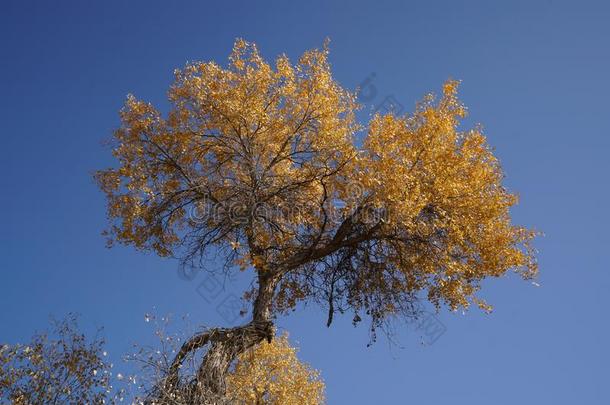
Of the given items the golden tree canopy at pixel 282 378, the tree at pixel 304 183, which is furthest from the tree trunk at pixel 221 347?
the golden tree canopy at pixel 282 378

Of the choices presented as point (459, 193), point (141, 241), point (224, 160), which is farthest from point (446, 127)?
point (141, 241)

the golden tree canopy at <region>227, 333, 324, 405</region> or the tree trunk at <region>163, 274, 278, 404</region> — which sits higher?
the golden tree canopy at <region>227, 333, 324, 405</region>

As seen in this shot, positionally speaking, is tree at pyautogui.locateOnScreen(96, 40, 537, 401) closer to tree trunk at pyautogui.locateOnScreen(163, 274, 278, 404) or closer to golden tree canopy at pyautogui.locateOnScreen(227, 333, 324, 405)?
tree trunk at pyautogui.locateOnScreen(163, 274, 278, 404)

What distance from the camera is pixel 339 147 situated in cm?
1531

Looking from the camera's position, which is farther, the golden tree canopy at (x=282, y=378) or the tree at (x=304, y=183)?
the golden tree canopy at (x=282, y=378)

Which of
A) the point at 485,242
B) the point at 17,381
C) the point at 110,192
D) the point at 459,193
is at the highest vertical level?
the point at 110,192

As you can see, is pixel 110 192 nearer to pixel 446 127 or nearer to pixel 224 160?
pixel 224 160

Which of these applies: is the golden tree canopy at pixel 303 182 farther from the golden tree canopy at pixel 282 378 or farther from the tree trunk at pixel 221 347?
the golden tree canopy at pixel 282 378

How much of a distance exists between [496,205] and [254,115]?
6891 mm

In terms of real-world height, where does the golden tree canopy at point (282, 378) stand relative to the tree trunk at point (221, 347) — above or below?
above

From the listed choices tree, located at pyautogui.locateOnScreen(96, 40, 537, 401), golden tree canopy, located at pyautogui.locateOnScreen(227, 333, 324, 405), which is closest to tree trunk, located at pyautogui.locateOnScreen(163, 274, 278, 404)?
tree, located at pyautogui.locateOnScreen(96, 40, 537, 401)

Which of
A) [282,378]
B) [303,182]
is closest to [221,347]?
[303,182]

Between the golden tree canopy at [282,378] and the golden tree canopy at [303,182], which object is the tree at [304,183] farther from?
the golden tree canopy at [282,378]

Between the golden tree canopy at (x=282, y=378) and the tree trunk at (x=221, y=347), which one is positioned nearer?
the tree trunk at (x=221, y=347)
